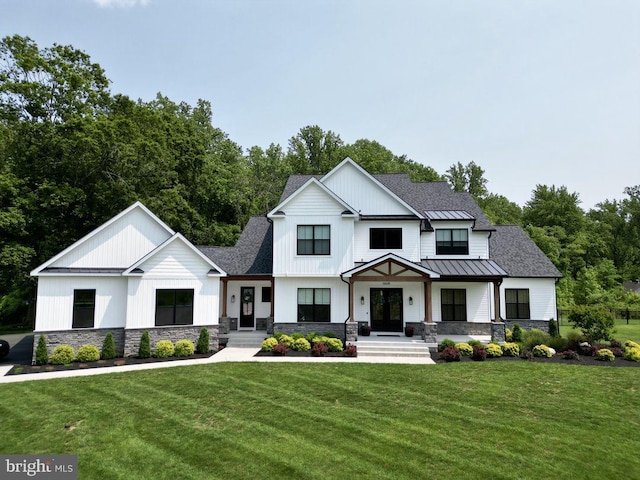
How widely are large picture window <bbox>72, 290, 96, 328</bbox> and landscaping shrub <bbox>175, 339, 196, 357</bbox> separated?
3853mm

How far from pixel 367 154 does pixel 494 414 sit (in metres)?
35.2

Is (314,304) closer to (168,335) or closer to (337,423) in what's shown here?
(168,335)

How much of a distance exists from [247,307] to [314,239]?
584 centimetres

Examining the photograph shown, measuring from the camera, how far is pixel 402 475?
20.3 ft

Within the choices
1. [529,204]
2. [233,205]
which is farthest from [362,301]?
[529,204]

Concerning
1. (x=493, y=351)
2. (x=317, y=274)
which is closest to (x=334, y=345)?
(x=317, y=274)

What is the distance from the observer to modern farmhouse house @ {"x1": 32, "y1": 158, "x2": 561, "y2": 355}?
1557 cm

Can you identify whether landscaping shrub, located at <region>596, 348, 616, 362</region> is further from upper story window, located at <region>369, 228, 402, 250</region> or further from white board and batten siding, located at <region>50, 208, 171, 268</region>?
white board and batten siding, located at <region>50, 208, 171, 268</region>

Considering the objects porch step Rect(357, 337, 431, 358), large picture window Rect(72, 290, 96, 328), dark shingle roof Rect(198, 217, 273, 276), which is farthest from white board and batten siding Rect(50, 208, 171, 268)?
porch step Rect(357, 337, 431, 358)

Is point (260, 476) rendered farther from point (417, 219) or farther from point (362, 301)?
point (417, 219)

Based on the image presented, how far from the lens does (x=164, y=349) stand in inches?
596

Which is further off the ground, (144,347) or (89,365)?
(144,347)

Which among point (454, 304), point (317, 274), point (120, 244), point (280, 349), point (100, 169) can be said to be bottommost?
point (280, 349)

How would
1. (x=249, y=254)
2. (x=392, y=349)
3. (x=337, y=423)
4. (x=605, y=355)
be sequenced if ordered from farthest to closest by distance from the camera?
(x=249, y=254)
(x=392, y=349)
(x=605, y=355)
(x=337, y=423)
